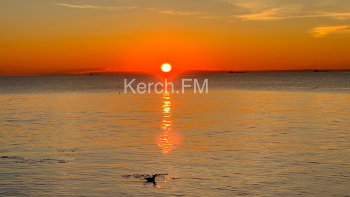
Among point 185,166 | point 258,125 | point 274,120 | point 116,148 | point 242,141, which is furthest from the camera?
point 274,120

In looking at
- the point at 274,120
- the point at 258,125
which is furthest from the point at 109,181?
the point at 274,120

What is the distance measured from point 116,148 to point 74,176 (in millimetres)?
7451

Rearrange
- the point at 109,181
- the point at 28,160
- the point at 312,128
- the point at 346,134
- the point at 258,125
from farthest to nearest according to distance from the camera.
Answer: the point at 258,125
the point at 312,128
the point at 346,134
the point at 28,160
the point at 109,181

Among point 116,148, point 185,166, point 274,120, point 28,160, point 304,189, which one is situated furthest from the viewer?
point 274,120

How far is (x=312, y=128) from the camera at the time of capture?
125ft

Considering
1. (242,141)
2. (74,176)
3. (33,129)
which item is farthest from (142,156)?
(33,129)

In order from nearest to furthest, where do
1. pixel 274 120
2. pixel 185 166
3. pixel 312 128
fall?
pixel 185 166 < pixel 312 128 < pixel 274 120

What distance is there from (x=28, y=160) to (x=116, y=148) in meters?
5.84

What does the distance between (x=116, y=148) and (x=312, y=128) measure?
1878 cm

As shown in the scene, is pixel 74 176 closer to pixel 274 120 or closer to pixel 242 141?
pixel 242 141

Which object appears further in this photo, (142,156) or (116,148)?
(116,148)

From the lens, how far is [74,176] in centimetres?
2095

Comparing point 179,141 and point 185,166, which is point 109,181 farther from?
point 179,141

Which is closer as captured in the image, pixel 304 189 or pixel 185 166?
pixel 304 189
